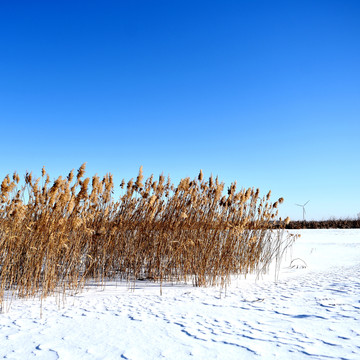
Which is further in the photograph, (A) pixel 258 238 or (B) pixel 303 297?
(A) pixel 258 238

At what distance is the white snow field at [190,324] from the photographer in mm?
1975

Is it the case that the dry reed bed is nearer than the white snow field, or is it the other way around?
the white snow field

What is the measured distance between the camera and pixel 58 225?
3.54 m

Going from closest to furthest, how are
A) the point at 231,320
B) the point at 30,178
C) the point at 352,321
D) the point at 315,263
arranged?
the point at 352,321 → the point at 231,320 → the point at 30,178 → the point at 315,263

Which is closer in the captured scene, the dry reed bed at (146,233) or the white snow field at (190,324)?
the white snow field at (190,324)

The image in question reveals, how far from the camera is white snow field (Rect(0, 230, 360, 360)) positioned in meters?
1.97

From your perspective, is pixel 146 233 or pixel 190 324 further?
pixel 146 233

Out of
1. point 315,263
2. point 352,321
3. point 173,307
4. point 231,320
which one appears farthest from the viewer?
point 315,263

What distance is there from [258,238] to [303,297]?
2380 mm

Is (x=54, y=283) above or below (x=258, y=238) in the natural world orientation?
below

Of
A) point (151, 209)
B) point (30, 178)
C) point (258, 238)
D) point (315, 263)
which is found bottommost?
point (315, 263)

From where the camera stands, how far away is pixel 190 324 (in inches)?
97.6

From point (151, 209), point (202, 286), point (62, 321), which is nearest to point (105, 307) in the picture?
point (62, 321)

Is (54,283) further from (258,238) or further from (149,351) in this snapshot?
(258,238)
